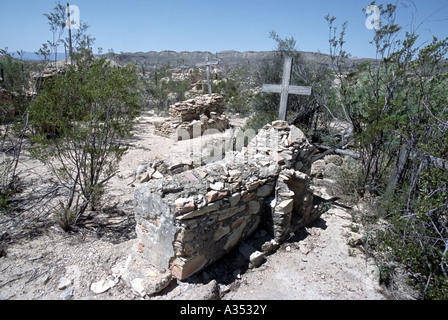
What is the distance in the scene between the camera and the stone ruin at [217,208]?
2.67m

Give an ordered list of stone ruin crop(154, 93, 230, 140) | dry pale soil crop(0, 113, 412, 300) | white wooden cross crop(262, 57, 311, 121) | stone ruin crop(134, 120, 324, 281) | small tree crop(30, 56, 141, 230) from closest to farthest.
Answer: stone ruin crop(134, 120, 324, 281)
dry pale soil crop(0, 113, 412, 300)
small tree crop(30, 56, 141, 230)
white wooden cross crop(262, 57, 311, 121)
stone ruin crop(154, 93, 230, 140)

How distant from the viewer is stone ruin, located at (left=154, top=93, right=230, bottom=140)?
32.1 ft

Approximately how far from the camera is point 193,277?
2883mm

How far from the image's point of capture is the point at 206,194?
2766 mm

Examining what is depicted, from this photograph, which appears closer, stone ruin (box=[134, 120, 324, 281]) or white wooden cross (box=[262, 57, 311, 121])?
stone ruin (box=[134, 120, 324, 281])

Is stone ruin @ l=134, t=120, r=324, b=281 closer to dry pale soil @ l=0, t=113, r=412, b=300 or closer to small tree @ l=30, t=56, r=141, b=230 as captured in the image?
dry pale soil @ l=0, t=113, r=412, b=300

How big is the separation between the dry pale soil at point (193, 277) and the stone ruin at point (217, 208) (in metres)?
0.19

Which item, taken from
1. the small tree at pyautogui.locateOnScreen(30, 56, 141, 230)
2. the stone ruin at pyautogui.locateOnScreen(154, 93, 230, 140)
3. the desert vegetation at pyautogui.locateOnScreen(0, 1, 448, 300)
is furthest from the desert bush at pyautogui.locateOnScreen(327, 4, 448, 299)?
Answer: the stone ruin at pyautogui.locateOnScreen(154, 93, 230, 140)

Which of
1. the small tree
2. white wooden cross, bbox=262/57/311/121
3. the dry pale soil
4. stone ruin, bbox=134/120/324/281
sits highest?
white wooden cross, bbox=262/57/311/121

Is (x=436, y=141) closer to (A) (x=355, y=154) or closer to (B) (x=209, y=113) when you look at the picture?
(A) (x=355, y=154)

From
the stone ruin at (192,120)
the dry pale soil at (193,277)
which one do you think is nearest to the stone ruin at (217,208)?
the dry pale soil at (193,277)

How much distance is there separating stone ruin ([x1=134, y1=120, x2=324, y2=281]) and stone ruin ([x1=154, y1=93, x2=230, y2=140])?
605cm
